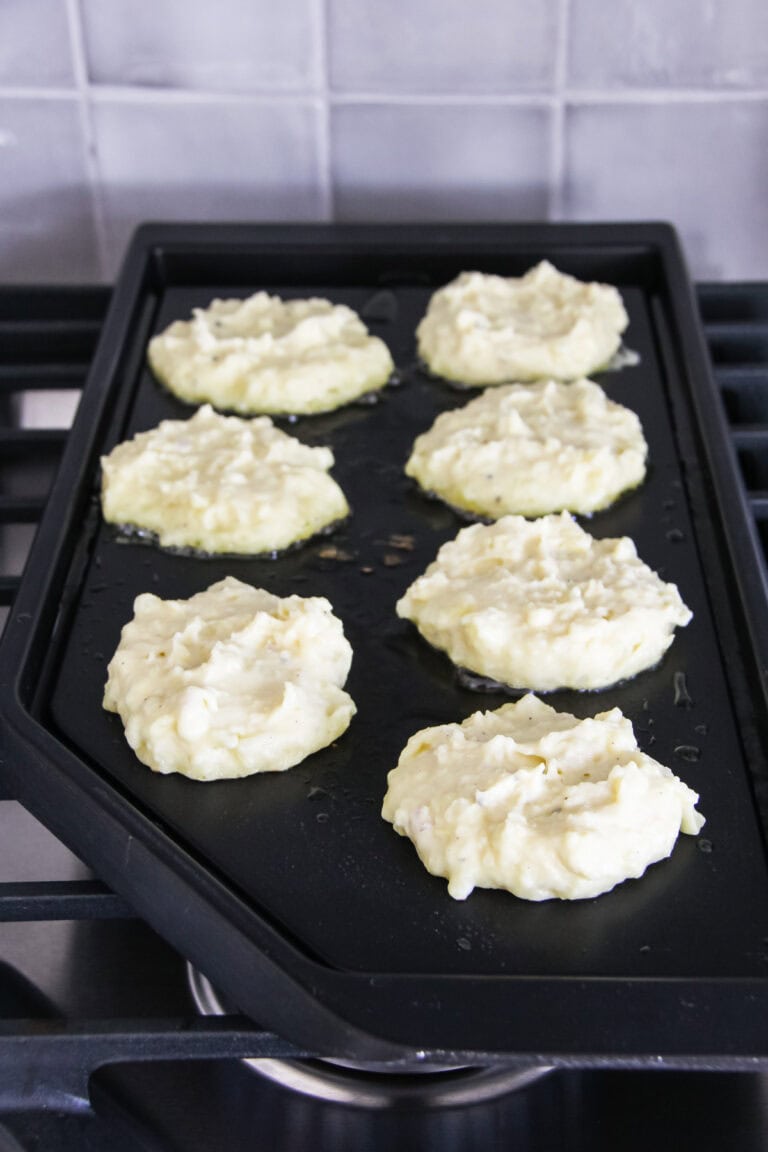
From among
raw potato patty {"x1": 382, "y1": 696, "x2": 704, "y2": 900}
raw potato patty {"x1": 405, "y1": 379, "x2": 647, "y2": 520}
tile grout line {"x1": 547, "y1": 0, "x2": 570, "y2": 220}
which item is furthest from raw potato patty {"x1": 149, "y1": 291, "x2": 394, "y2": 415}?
raw potato patty {"x1": 382, "y1": 696, "x2": 704, "y2": 900}

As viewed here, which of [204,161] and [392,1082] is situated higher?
[204,161]

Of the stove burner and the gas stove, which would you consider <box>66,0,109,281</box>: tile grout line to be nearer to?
the gas stove

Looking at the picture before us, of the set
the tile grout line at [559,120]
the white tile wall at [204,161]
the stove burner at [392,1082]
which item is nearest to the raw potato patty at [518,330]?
the tile grout line at [559,120]

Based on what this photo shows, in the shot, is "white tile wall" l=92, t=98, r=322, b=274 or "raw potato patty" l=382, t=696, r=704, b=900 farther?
"white tile wall" l=92, t=98, r=322, b=274

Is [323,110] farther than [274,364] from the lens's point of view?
Yes

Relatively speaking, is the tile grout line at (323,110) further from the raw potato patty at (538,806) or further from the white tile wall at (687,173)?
the raw potato patty at (538,806)

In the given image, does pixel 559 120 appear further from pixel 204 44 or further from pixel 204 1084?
pixel 204 1084

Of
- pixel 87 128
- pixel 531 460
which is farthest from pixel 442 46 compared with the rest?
pixel 531 460
